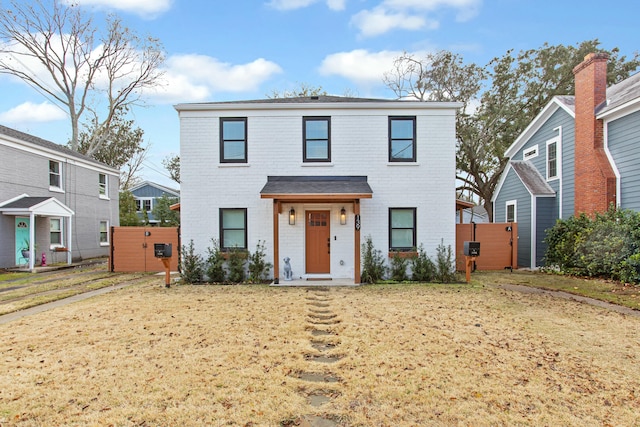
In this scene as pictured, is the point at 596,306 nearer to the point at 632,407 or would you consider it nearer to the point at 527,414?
the point at 632,407

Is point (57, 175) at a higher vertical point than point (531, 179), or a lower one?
higher

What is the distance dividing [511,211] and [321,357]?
582 inches

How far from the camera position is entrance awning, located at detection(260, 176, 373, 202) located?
997 centimetres

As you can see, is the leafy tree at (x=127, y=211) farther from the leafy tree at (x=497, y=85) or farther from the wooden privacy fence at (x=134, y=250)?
the leafy tree at (x=497, y=85)

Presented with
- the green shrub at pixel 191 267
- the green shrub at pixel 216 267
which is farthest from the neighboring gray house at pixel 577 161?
the green shrub at pixel 191 267

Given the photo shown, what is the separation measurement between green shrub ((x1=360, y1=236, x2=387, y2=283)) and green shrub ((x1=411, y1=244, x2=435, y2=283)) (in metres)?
0.91

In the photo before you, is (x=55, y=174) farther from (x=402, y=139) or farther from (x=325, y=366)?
(x=325, y=366)

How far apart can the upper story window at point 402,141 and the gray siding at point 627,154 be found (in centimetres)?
692

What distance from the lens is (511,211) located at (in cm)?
1641

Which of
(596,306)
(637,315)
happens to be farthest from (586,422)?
(596,306)

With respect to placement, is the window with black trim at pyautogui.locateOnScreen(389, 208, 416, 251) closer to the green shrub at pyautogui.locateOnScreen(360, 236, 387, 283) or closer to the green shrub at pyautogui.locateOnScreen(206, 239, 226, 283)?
the green shrub at pyautogui.locateOnScreen(360, 236, 387, 283)

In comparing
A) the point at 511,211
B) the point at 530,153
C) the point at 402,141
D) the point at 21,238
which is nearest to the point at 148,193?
the point at 21,238

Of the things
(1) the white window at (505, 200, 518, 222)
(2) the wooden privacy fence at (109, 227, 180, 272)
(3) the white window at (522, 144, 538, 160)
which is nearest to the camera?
(2) the wooden privacy fence at (109, 227, 180, 272)

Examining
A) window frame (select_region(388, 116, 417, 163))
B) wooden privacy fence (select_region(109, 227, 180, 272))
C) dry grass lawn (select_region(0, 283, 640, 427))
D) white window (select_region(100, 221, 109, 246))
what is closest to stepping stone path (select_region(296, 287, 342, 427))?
dry grass lawn (select_region(0, 283, 640, 427))
